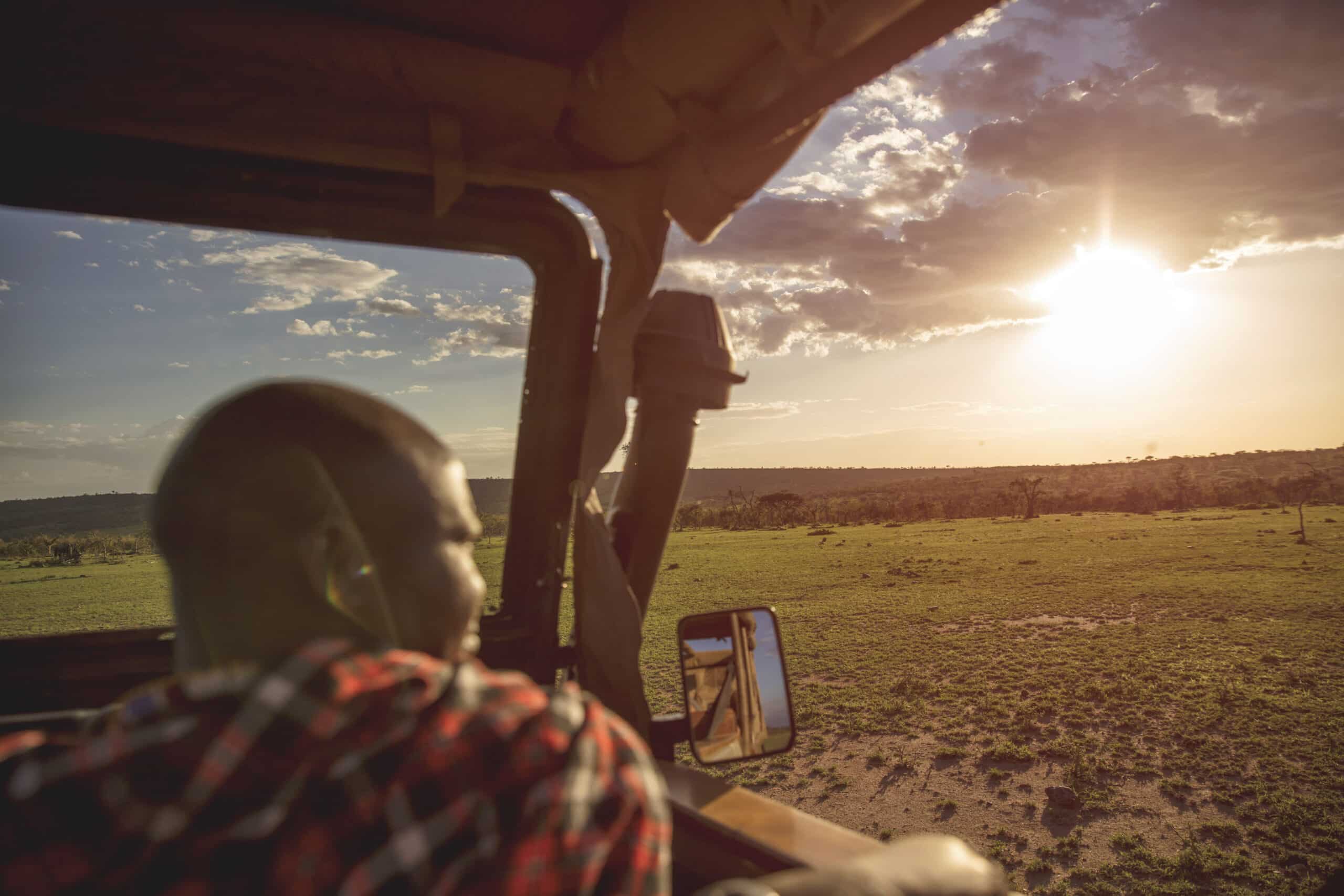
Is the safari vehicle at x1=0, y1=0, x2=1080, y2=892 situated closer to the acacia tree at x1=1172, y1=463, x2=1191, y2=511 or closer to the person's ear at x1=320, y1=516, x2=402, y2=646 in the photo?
the person's ear at x1=320, y1=516, x2=402, y2=646

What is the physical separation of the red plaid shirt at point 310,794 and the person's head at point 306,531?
0.13 metres

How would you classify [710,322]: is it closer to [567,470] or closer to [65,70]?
[567,470]

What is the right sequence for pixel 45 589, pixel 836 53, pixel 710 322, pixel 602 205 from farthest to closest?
pixel 45 589, pixel 710 322, pixel 602 205, pixel 836 53

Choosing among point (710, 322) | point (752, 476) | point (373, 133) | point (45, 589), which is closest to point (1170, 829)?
point (710, 322)

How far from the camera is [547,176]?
2.12m

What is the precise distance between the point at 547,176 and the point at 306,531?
4.95 ft

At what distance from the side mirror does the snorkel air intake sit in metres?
0.24

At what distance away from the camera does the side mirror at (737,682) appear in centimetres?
239

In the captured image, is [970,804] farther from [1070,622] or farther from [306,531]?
[1070,622]

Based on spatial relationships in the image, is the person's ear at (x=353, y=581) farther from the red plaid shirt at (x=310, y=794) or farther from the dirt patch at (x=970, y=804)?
the dirt patch at (x=970, y=804)

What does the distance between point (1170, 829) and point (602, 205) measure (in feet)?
23.3

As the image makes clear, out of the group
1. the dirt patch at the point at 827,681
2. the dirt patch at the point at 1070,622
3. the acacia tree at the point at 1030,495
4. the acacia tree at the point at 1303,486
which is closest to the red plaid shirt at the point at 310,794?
the dirt patch at the point at 827,681

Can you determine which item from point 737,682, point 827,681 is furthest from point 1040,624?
point 737,682

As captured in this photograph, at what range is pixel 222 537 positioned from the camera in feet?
2.89
